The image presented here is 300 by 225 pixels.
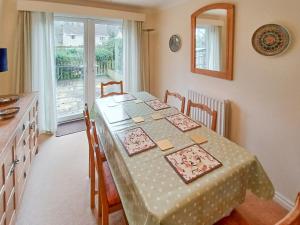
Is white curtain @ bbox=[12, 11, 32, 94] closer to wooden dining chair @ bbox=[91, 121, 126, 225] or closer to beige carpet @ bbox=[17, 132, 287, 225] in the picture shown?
beige carpet @ bbox=[17, 132, 287, 225]

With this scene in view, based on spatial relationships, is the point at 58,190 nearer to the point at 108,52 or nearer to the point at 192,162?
the point at 192,162

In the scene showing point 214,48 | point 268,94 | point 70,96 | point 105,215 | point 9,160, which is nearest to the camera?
point 105,215

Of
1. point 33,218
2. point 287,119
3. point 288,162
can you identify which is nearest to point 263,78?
point 287,119

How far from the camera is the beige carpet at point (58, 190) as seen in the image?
1.69 metres

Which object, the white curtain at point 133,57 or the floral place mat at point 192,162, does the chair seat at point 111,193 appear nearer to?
the floral place mat at point 192,162

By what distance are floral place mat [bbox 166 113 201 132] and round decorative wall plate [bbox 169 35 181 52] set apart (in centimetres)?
185

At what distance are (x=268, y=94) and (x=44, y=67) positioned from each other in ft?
10.6

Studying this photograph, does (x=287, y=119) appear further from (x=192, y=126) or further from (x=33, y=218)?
(x=33, y=218)

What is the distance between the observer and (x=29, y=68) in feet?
10.0

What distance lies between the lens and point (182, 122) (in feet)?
5.85

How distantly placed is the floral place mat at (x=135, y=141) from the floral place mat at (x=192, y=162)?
0.20 meters

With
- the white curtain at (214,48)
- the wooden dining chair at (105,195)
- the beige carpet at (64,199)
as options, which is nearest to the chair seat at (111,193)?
the wooden dining chair at (105,195)

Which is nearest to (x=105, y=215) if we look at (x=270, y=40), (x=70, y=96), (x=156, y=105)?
(x=156, y=105)

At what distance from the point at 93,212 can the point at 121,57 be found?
3.10 meters
